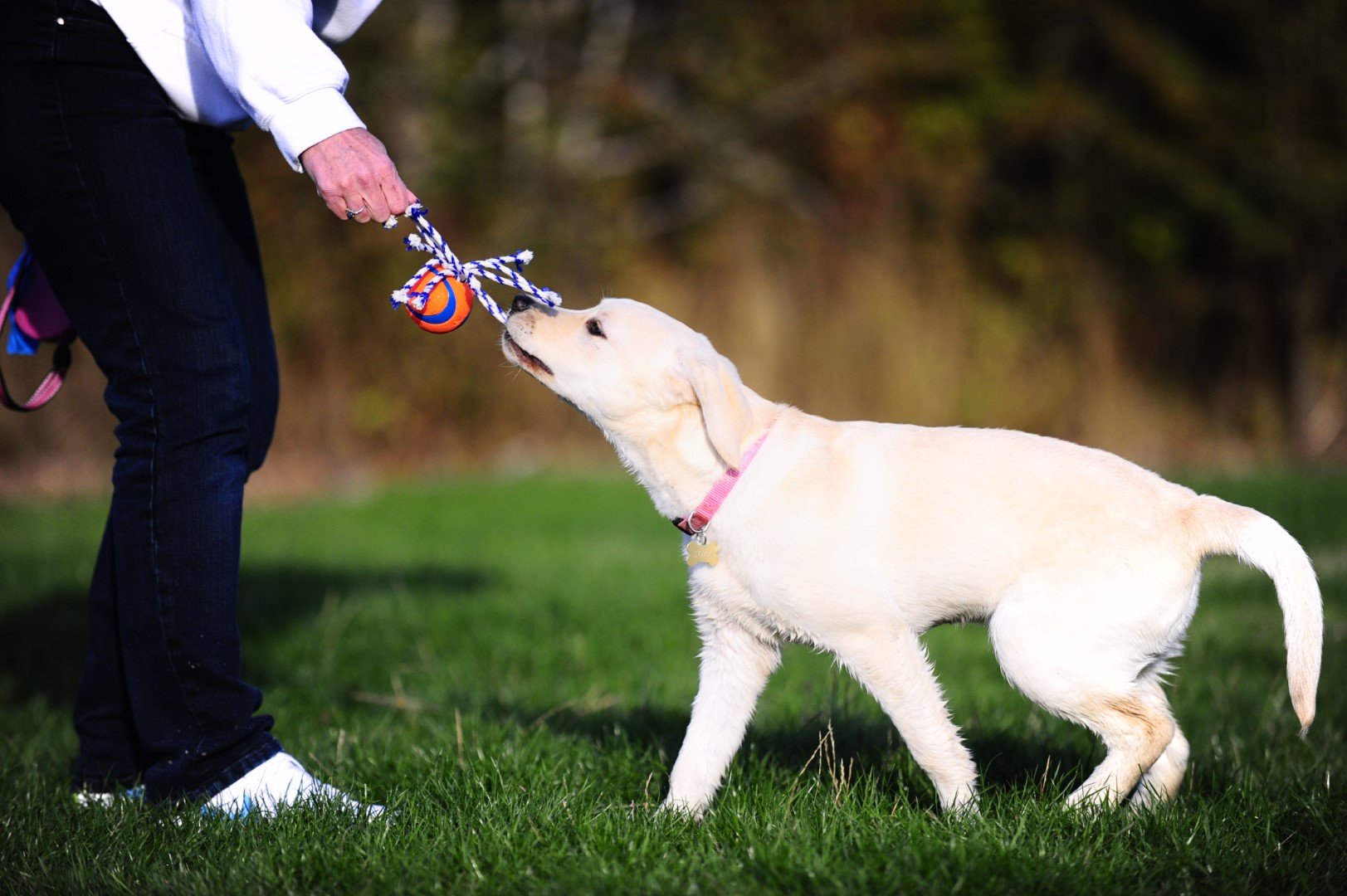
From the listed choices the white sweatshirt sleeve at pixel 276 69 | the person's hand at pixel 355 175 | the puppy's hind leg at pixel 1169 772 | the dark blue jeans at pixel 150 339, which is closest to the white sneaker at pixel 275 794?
the dark blue jeans at pixel 150 339

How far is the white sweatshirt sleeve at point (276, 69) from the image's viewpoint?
2.55 m

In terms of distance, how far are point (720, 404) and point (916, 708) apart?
2.63 feet

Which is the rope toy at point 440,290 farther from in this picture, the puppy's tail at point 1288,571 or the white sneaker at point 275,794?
the puppy's tail at point 1288,571

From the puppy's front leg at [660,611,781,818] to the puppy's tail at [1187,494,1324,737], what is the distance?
104 cm

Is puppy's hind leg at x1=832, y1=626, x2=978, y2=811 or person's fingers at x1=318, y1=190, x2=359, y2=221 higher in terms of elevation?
person's fingers at x1=318, y1=190, x2=359, y2=221

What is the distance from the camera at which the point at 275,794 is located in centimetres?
282

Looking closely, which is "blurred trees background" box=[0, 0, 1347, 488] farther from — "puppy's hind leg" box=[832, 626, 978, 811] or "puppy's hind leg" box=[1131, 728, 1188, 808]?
"puppy's hind leg" box=[832, 626, 978, 811]

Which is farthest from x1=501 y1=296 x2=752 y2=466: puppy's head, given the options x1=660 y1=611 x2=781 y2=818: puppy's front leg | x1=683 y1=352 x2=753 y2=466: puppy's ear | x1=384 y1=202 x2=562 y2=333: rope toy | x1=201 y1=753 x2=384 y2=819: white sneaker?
x1=201 y1=753 x2=384 y2=819: white sneaker

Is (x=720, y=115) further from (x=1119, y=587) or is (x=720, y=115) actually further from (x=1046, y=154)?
(x=1119, y=587)

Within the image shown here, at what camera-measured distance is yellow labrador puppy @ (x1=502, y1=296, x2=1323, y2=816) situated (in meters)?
2.72

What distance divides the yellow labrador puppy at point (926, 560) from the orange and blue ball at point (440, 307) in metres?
0.33

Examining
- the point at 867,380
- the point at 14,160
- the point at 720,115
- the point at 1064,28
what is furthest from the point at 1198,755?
the point at 1064,28

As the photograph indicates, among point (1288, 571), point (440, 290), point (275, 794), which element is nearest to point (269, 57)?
point (440, 290)

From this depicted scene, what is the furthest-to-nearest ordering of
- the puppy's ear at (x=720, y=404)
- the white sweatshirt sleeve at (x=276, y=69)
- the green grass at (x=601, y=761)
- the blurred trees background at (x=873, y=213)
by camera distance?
the blurred trees background at (x=873, y=213), the puppy's ear at (x=720, y=404), the white sweatshirt sleeve at (x=276, y=69), the green grass at (x=601, y=761)
